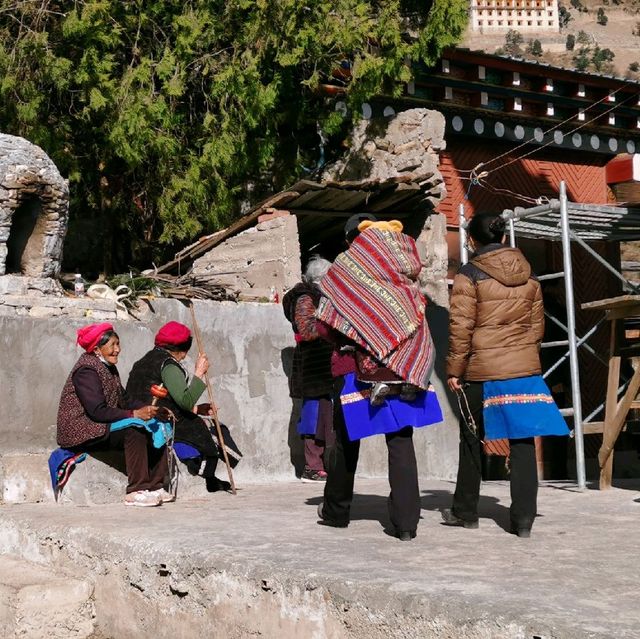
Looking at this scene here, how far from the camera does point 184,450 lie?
7027 mm

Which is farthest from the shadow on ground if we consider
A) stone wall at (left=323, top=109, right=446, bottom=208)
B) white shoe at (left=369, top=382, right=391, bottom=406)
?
stone wall at (left=323, top=109, right=446, bottom=208)

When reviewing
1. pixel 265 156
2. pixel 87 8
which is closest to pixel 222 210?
pixel 265 156

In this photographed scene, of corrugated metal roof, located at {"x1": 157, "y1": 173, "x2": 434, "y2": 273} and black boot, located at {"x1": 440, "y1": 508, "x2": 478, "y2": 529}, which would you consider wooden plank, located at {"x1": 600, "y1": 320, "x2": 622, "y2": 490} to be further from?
corrugated metal roof, located at {"x1": 157, "y1": 173, "x2": 434, "y2": 273}

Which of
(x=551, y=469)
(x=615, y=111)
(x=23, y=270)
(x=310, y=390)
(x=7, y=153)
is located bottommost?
(x=551, y=469)

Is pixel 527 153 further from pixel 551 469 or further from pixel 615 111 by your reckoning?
pixel 551 469

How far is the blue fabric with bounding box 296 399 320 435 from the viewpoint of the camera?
26.3ft

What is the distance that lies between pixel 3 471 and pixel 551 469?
9945 millimetres

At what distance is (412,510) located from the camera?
16.1 feet

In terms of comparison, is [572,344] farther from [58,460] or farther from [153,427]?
[58,460]

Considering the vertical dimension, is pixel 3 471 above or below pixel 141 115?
below

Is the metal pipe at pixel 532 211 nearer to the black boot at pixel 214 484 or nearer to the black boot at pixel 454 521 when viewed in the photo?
the black boot at pixel 214 484

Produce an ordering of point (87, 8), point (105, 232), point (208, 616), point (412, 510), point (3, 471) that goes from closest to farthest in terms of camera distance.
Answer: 1. point (208, 616)
2. point (412, 510)
3. point (3, 471)
4. point (87, 8)
5. point (105, 232)

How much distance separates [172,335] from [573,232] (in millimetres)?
4617

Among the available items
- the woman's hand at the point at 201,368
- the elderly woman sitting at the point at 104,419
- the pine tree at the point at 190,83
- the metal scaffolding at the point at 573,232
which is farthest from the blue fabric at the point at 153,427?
the pine tree at the point at 190,83
